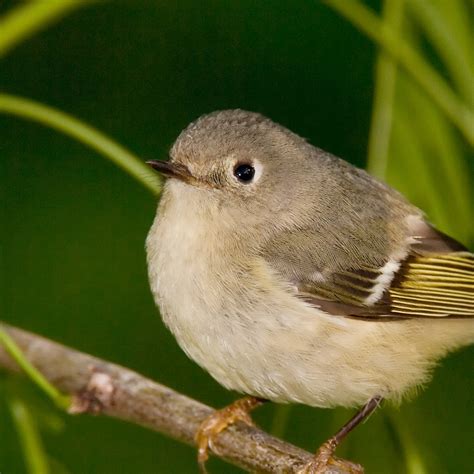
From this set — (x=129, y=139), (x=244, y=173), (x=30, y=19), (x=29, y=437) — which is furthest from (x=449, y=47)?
(x=129, y=139)

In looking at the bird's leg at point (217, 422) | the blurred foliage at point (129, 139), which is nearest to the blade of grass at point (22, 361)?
the bird's leg at point (217, 422)

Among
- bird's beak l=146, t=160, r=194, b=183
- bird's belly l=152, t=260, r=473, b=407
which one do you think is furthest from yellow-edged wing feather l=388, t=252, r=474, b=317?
bird's beak l=146, t=160, r=194, b=183

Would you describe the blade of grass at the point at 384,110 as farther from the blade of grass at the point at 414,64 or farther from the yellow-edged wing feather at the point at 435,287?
the yellow-edged wing feather at the point at 435,287

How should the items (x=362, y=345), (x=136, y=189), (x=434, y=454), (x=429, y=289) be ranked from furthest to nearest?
(x=136, y=189) < (x=429, y=289) < (x=362, y=345) < (x=434, y=454)

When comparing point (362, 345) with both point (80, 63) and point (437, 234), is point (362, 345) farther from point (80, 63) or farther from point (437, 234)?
point (80, 63)

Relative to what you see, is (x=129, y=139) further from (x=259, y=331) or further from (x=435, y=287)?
(x=259, y=331)

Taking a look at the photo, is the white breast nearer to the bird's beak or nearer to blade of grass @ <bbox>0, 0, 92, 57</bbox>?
the bird's beak

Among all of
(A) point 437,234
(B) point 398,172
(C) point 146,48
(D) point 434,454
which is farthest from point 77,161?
(D) point 434,454
